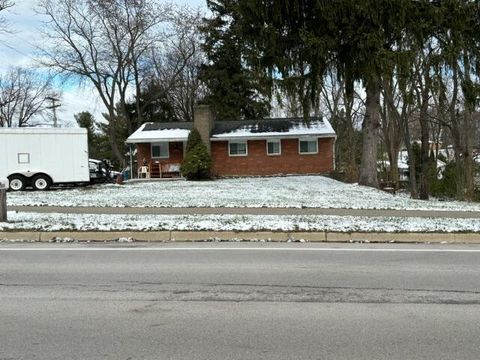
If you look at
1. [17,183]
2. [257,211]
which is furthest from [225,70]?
[257,211]

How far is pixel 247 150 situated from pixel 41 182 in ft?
47.3

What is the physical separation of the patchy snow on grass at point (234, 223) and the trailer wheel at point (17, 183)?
12639 millimetres

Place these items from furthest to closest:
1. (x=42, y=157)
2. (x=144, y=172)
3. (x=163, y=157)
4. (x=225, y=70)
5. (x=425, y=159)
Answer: (x=225, y=70)
(x=163, y=157)
(x=144, y=172)
(x=425, y=159)
(x=42, y=157)

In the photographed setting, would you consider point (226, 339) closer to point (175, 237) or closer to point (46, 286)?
point (46, 286)

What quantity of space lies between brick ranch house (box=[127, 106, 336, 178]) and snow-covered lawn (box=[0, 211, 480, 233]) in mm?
21856

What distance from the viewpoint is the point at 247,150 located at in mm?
36625

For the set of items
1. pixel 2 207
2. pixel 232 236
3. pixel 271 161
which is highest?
pixel 271 161

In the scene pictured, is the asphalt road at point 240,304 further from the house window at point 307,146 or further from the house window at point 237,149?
the house window at point 237,149

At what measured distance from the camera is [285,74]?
24.8 metres

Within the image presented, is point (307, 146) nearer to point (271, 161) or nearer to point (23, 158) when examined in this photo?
point (271, 161)

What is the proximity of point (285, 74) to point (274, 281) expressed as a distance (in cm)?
1844

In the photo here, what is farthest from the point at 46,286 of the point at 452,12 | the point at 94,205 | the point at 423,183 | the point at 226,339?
the point at 423,183

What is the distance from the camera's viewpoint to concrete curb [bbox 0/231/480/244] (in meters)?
11.6

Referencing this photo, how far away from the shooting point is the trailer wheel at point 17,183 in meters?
26.2
